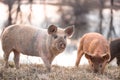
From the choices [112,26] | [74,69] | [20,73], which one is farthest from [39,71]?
[112,26]

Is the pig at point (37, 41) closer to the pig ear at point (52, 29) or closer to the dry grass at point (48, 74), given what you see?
the pig ear at point (52, 29)

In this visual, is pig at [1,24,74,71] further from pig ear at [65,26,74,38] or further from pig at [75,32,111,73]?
pig at [75,32,111,73]

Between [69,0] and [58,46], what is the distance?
1005 centimetres

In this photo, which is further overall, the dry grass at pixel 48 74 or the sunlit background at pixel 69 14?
the sunlit background at pixel 69 14

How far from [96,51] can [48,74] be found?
53.7 inches

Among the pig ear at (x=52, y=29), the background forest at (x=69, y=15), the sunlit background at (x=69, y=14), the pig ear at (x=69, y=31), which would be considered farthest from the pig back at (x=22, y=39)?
the sunlit background at (x=69, y=14)

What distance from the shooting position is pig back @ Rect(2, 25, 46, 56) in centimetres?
839

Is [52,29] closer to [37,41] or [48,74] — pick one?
[37,41]

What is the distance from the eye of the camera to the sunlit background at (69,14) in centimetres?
1534

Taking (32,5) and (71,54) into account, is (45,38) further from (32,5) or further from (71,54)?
(32,5)

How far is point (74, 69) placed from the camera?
935cm

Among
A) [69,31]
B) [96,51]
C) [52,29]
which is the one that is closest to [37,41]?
[52,29]

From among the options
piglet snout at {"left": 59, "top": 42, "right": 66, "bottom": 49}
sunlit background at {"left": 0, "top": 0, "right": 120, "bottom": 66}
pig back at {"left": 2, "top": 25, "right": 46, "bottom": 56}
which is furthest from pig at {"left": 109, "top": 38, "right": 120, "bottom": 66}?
sunlit background at {"left": 0, "top": 0, "right": 120, "bottom": 66}

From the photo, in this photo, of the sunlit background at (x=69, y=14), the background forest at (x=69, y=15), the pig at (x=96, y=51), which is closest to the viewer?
the pig at (x=96, y=51)
